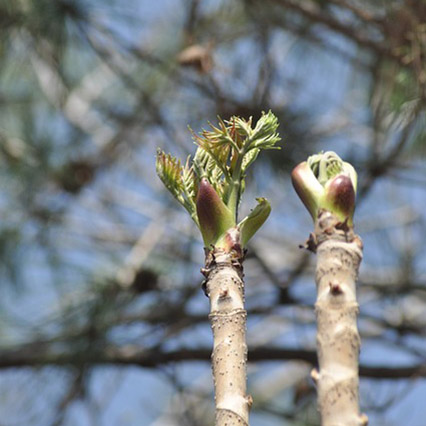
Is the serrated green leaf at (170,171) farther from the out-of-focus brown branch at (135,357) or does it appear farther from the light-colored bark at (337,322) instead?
the out-of-focus brown branch at (135,357)

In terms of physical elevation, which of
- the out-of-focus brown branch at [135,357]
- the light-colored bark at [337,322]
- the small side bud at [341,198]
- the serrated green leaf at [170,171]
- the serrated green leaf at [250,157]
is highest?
the out-of-focus brown branch at [135,357]

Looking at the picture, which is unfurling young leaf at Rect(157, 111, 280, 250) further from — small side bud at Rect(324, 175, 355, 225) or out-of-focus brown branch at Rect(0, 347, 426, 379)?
out-of-focus brown branch at Rect(0, 347, 426, 379)

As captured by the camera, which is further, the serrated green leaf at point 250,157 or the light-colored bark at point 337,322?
the serrated green leaf at point 250,157

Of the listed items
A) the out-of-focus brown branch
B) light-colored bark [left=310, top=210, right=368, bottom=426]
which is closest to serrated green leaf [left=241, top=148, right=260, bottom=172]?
light-colored bark [left=310, top=210, right=368, bottom=426]

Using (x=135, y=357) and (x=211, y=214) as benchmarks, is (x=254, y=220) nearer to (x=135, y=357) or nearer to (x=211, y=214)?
(x=211, y=214)

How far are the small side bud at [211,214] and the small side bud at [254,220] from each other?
0.02m

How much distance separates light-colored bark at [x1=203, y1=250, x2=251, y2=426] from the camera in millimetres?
568

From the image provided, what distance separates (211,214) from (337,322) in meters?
0.14

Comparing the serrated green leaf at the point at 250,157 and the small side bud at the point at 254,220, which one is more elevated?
the serrated green leaf at the point at 250,157

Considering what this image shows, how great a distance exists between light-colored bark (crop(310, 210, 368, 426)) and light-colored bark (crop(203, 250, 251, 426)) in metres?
0.05

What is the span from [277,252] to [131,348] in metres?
1.47

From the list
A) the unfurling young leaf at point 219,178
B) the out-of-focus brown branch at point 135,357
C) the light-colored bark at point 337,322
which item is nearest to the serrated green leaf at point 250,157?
the unfurling young leaf at point 219,178

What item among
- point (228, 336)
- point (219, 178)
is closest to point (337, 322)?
point (228, 336)

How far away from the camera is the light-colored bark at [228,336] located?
57 centimetres
